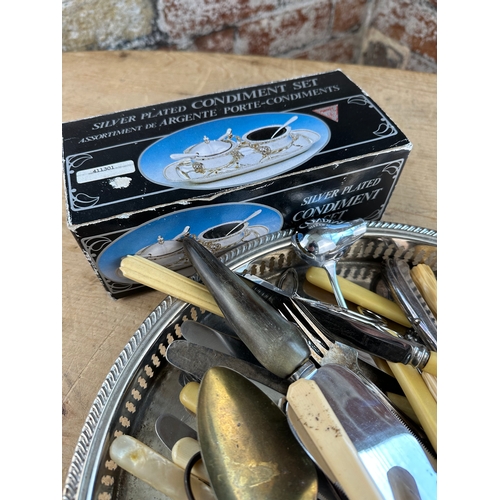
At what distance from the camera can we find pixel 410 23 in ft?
2.52

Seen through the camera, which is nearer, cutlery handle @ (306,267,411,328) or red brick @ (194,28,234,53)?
cutlery handle @ (306,267,411,328)

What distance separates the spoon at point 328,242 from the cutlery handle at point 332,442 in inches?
6.2

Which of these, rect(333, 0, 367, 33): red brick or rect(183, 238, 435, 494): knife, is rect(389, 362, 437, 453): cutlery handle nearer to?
rect(183, 238, 435, 494): knife

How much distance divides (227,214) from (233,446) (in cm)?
20

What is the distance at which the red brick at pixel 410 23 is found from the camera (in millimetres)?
737

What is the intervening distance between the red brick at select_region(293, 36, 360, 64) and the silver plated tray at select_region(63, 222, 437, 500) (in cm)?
54

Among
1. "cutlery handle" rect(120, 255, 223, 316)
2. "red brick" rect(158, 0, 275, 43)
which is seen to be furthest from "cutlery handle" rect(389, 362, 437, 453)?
"red brick" rect(158, 0, 275, 43)

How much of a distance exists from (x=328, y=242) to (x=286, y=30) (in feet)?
1.81

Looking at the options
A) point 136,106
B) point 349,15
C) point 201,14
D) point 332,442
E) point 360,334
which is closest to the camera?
point 332,442

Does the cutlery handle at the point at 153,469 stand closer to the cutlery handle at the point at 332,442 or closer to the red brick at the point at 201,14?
the cutlery handle at the point at 332,442

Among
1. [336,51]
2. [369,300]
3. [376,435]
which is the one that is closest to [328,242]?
[369,300]

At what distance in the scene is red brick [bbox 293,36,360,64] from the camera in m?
0.82

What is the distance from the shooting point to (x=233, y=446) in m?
0.27

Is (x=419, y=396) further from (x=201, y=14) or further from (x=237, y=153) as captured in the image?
(x=201, y=14)
